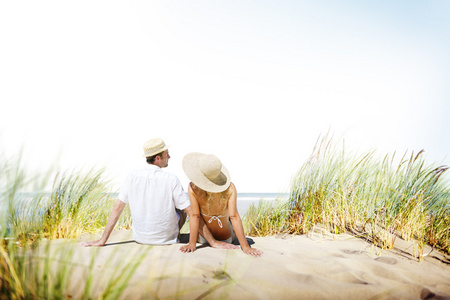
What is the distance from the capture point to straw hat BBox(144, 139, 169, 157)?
4004 millimetres

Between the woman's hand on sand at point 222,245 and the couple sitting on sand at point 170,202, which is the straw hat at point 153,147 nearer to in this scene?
the couple sitting on sand at point 170,202

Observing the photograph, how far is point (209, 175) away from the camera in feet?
12.1

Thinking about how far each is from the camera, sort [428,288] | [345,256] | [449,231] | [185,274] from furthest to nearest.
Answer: [449,231] → [345,256] → [428,288] → [185,274]

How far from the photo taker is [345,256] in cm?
383

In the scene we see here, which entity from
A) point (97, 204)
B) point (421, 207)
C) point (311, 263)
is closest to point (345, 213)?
→ point (421, 207)

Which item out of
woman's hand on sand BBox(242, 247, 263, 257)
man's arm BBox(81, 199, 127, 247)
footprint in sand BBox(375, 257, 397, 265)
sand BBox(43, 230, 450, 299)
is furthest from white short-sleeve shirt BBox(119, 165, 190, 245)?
footprint in sand BBox(375, 257, 397, 265)

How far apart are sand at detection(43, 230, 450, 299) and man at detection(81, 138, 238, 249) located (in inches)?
8.3

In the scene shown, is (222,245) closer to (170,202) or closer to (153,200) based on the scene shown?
(170,202)

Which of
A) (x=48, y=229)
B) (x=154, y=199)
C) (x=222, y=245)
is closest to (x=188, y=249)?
(x=222, y=245)

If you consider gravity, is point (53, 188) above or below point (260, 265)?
above

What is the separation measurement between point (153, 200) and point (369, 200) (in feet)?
9.49

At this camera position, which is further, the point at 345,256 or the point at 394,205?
the point at 394,205

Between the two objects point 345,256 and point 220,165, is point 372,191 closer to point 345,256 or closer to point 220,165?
point 345,256

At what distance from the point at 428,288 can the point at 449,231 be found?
65.8 inches
